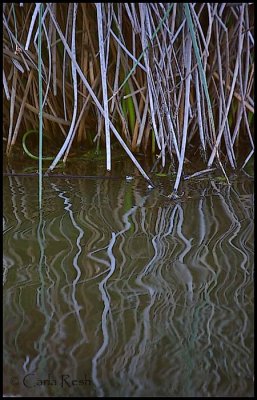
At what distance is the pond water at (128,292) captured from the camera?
2.17ft

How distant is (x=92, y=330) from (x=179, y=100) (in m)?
0.73

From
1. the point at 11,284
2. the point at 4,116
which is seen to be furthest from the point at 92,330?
the point at 4,116

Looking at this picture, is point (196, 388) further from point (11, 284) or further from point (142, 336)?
point (11, 284)

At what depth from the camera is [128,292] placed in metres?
0.83

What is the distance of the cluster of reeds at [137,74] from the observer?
4.29 feet

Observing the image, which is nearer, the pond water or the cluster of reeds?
the pond water

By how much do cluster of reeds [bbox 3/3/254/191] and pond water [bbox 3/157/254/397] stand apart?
167 millimetres

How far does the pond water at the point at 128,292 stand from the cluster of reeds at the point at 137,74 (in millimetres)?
167

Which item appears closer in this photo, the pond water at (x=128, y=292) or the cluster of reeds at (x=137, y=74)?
the pond water at (x=128, y=292)

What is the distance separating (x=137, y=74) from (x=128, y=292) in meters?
0.71

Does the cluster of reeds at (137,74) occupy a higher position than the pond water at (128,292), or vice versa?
the cluster of reeds at (137,74)

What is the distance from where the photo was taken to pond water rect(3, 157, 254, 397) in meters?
0.66

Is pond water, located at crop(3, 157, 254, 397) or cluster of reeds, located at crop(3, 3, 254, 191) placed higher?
cluster of reeds, located at crop(3, 3, 254, 191)

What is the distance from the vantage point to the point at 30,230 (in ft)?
3.42
